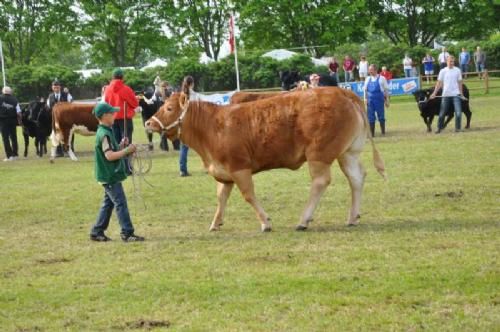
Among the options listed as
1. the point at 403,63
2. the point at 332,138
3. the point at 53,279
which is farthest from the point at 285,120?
the point at 403,63

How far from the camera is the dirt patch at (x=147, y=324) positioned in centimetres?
696

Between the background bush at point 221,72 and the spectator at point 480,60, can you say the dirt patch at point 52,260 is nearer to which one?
the background bush at point 221,72

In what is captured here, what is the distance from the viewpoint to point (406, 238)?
9.86m

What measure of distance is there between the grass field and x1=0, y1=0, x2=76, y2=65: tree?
182 feet

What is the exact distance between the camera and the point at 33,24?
70125 millimetres

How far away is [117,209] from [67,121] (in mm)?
12966

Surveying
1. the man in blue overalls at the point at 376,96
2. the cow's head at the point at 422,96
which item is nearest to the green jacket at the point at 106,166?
the man in blue overalls at the point at 376,96

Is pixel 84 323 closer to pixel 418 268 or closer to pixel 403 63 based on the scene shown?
pixel 418 268

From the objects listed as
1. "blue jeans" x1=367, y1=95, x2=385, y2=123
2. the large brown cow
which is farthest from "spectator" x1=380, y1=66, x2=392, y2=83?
the large brown cow

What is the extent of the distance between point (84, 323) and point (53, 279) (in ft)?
5.63

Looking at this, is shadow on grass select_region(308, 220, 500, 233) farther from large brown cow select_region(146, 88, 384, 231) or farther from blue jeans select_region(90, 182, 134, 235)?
blue jeans select_region(90, 182, 134, 235)

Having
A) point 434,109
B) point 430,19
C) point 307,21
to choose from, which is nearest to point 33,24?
point 307,21

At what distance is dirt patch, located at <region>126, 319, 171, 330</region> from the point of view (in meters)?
6.96

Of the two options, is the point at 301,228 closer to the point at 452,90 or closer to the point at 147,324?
the point at 147,324
